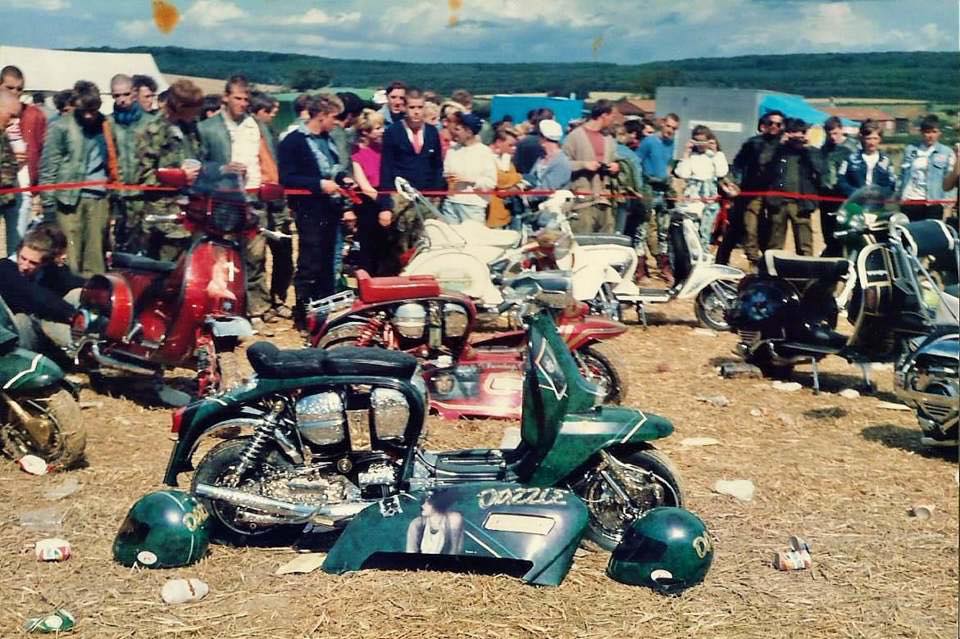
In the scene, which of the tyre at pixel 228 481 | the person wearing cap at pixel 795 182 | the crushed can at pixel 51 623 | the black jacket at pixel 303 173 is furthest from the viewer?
the person wearing cap at pixel 795 182

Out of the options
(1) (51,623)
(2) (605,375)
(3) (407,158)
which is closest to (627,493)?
(1) (51,623)

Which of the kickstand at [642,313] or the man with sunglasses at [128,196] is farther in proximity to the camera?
the kickstand at [642,313]

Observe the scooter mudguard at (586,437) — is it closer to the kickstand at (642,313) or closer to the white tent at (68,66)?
the kickstand at (642,313)

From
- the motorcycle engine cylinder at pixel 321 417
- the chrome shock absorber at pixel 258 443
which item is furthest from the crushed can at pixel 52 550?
the motorcycle engine cylinder at pixel 321 417

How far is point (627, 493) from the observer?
4.77m

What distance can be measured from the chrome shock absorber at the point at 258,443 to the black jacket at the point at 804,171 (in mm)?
7447

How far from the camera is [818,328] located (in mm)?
7996

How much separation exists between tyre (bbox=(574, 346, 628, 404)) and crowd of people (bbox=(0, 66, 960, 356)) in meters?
2.19

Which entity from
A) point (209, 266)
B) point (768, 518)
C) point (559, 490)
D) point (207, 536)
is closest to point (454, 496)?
point (559, 490)

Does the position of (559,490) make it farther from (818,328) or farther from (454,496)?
(818,328)

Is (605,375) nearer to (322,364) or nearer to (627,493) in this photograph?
(627,493)

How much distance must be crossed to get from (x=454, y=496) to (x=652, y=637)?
3.05 feet

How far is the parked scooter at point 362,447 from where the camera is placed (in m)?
4.61

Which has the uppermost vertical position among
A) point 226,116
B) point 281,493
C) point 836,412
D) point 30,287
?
point 226,116
